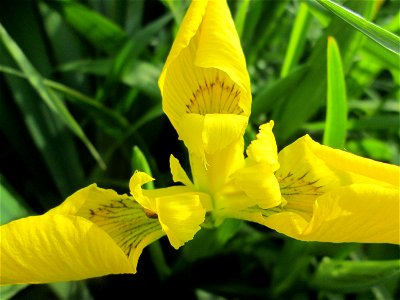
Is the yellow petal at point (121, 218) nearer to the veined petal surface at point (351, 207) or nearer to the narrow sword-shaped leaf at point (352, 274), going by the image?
the veined petal surface at point (351, 207)

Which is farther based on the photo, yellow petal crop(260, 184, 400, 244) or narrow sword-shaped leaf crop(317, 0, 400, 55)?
narrow sword-shaped leaf crop(317, 0, 400, 55)

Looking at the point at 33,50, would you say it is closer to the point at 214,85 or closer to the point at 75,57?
the point at 75,57

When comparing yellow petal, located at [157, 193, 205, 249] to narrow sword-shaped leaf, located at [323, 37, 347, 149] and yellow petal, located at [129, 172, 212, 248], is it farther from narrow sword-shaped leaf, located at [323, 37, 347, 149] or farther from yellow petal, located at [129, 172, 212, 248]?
narrow sword-shaped leaf, located at [323, 37, 347, 149]

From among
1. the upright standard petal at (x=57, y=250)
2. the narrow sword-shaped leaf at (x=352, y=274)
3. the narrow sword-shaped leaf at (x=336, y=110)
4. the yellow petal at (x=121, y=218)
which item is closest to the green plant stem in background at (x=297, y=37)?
the narrow sword-shaped leaf at (x=336, y=110)

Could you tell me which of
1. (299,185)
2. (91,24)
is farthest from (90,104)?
(299,185)

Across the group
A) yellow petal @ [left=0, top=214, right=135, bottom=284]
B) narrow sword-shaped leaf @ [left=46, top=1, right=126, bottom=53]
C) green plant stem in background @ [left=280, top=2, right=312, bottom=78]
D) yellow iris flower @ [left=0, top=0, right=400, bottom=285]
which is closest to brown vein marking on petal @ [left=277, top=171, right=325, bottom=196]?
yellow iris flower @ [left=0, top=0, right=400, bottom=285]

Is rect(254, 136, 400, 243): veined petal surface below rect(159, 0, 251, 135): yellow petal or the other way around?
below

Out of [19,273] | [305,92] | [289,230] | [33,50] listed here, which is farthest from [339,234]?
[33,50]
